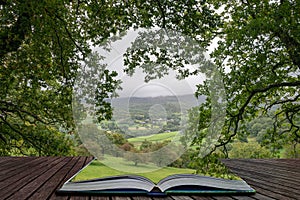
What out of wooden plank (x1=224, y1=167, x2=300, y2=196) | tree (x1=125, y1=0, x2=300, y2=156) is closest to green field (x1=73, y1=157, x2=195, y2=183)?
wooden plank (x1=224, y1=167, x2=300, y2=196)

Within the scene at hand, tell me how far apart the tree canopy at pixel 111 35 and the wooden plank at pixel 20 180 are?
208cm

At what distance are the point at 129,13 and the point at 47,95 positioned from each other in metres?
2.25

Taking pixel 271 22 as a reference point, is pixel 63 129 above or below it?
below

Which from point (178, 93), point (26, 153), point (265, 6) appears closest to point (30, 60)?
point (26, 153)

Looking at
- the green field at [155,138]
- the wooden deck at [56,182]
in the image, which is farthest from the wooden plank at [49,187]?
the green field at [155,138]

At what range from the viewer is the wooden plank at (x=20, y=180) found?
1360 millimetres

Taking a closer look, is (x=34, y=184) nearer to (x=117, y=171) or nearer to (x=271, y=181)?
(x=117, y=171)

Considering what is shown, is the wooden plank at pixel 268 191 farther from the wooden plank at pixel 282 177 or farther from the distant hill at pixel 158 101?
the distant hill at pixel 158 101

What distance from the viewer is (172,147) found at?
228cm

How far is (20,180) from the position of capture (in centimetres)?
161

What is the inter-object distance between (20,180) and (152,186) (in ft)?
2.85

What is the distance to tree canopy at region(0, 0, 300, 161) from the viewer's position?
13.1 ft

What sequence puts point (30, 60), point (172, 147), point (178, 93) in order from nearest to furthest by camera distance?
point (172, 147), point (178, 93), point (30, 60)

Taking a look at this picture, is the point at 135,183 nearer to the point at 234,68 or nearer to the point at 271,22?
the point at 271,22
